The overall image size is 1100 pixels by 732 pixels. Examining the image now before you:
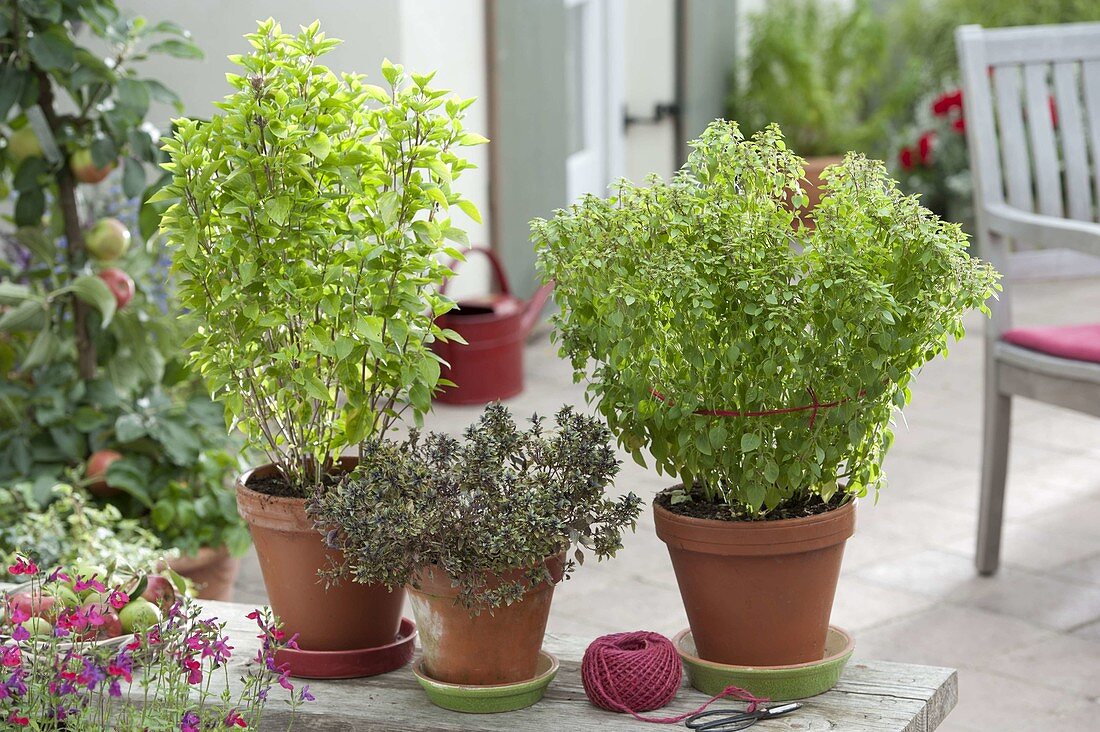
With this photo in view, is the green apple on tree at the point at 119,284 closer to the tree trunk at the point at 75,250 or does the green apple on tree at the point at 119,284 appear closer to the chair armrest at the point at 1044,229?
the tree trunk at the point at 75,250

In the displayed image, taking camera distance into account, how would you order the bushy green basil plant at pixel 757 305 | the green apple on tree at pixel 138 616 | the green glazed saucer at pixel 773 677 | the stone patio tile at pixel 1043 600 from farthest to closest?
1. the stone patio tile at pixel 1043 600
2. the green apple on tree at pixel 138 616
3. the green glazed saucer at pixel 773 677
4. the bushy green basil plant at pixel 757 305

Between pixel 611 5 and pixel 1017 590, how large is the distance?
3266 mm

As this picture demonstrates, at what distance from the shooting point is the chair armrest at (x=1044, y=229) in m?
2.47

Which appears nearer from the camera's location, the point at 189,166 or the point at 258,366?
the point at 189,166

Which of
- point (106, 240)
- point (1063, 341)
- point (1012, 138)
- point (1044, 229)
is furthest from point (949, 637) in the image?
point (106, 240)

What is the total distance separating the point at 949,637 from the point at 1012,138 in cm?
103

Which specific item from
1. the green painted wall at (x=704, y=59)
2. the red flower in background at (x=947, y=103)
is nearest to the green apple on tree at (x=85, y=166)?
the green painted wall at (x=704, y=59)

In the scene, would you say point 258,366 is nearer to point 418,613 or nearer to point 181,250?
point 181,250

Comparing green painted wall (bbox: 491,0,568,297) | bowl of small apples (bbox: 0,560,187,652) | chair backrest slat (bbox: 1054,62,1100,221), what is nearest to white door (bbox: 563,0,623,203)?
green painted wall (bbox: 491,0,568,297)


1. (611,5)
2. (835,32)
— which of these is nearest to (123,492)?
(611,5)

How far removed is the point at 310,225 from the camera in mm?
1395

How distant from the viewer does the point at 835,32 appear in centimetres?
639

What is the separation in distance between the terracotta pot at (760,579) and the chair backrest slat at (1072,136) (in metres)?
1.71

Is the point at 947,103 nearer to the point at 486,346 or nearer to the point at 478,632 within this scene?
the point at 486,346
